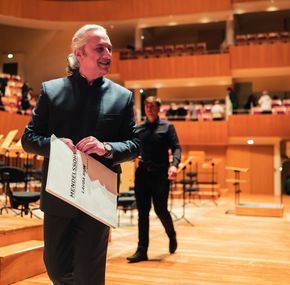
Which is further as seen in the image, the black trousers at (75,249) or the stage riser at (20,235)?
the stage riser at (20,235)

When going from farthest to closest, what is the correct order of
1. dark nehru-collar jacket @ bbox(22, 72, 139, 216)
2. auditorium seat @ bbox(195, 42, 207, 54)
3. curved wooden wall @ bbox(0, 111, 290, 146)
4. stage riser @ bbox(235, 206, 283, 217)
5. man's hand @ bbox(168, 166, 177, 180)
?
1. auditorium seat @ bbox(195, 42, 207, 54)
2. curved wooden wall @ bbox(0, 111, 290, 146)
3. stage riser @ bbox(235, 206, 283, 217)
4. man's hand @ bbox(168, 166, 177, 180)
5. dark nehru-collar jacket @ bbox(22, 72, 139, 216)

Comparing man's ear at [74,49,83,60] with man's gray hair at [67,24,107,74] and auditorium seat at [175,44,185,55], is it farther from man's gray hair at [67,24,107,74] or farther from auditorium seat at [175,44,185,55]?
auditorium seat at [175,44,185,55]

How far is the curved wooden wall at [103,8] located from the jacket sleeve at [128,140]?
39.9 feet

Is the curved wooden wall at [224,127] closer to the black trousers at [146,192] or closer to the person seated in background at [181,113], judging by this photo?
the person seated in background at [181,113]

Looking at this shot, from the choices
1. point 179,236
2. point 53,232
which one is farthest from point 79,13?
point 53,232

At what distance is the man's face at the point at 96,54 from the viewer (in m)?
1.48

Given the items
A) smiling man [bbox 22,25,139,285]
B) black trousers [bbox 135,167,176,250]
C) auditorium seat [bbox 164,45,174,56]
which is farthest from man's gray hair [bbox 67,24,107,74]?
auditorium seat [bbox 164,45,174,56]

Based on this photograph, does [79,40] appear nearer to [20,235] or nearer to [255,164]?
[20,235]

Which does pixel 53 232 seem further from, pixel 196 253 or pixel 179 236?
pixel 179 236

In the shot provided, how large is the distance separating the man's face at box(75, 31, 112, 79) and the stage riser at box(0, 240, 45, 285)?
169cm

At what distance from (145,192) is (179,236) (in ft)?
5.04

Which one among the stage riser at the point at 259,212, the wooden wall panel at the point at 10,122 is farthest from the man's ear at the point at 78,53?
the wooden wall panel at the point at 10,122

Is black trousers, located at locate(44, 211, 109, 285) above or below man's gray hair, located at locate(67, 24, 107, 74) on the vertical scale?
below

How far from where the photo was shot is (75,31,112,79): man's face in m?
1.48
